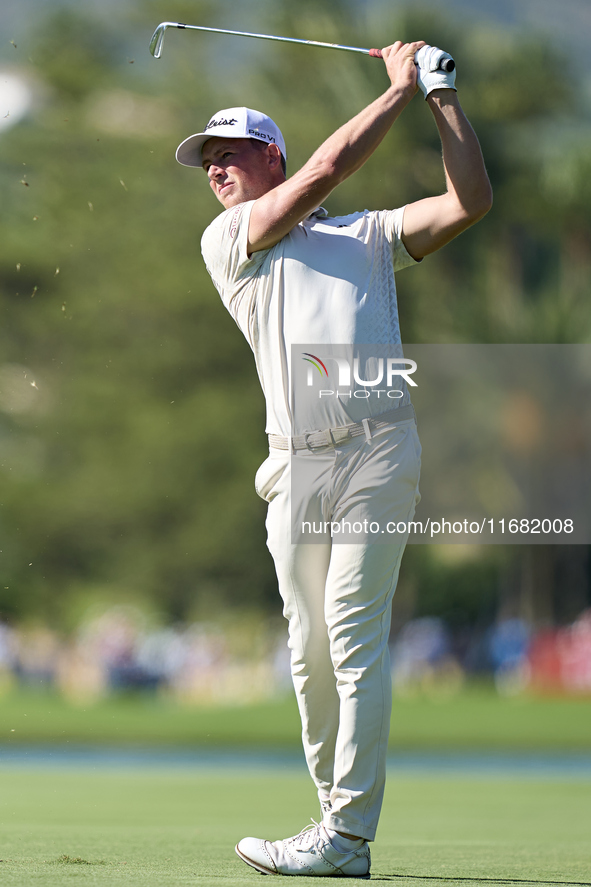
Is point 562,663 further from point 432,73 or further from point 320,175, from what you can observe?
point 320,175

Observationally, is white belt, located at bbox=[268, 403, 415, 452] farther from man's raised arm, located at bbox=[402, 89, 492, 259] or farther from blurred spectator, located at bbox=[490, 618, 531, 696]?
blurred spectator, located at bbox=[490, 618, 531, 696]

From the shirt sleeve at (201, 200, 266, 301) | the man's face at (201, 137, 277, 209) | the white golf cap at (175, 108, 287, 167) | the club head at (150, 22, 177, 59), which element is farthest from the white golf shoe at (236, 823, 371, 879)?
the club head at (150, 22, 177, 59)

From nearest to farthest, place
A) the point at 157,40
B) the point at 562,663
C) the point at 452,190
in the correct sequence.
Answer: the point at 452,190 < the point at 157,40 < the point at 562,663

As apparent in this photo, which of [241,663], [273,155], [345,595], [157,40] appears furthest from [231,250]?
[241,663]

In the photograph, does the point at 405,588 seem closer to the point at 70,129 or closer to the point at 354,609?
the point at 70,129

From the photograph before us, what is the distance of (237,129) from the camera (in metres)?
3.07

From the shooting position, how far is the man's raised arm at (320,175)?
2.80 m

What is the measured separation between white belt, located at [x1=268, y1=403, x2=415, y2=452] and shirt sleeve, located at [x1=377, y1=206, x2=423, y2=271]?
392 millimetres

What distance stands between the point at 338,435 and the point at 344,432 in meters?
0.02

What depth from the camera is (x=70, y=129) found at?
26.7 meters

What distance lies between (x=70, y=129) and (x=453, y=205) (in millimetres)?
25077

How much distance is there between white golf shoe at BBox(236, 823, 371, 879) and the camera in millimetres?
2736

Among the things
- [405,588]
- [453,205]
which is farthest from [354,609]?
[405,588]

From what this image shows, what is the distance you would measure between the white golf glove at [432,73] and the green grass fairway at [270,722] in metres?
10.6
